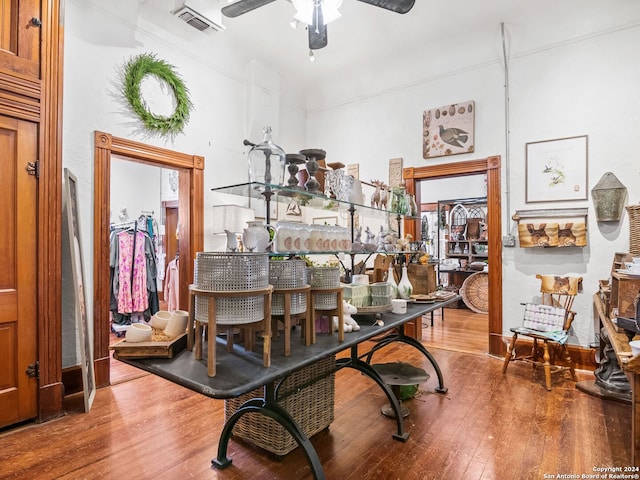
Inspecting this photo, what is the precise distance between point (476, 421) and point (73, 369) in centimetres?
316

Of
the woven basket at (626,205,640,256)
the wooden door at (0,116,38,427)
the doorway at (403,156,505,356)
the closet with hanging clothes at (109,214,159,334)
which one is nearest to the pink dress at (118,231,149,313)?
the closet with hanging clothes at (109,214,159,334)

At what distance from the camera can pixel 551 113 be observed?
3877 mm

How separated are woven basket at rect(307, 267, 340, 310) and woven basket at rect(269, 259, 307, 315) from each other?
0.11 metres

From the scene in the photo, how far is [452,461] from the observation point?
6.99ft

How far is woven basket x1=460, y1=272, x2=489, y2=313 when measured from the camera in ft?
23.0

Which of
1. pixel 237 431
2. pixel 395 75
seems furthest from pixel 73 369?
pixel 395 75

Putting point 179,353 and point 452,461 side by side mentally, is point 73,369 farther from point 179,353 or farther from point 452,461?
point 452,461

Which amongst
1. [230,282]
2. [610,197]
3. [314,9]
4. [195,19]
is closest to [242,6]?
[314,9]

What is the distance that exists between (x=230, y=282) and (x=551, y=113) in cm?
399

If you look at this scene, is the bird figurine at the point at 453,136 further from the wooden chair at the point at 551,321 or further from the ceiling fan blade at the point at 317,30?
the ceiling fan blade at the point at 317,30

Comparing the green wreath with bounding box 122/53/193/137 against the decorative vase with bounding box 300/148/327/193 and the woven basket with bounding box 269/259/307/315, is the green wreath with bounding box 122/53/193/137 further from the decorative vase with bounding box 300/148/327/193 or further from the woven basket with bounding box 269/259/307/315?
the woven basket with bounding box 269/259/307/315

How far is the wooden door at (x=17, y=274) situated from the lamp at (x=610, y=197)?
15.9ft

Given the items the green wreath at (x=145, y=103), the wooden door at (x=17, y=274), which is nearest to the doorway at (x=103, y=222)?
the green wreath at (x=145, y=103)

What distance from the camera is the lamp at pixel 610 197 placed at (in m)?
3.46
